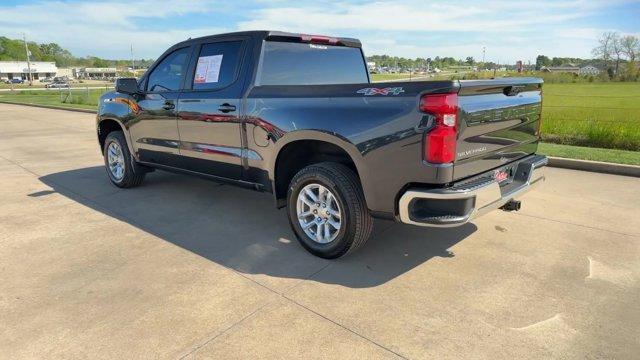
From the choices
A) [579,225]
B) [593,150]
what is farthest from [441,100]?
[593,150]

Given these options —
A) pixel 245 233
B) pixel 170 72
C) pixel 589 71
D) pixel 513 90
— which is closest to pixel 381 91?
pixel 513 90

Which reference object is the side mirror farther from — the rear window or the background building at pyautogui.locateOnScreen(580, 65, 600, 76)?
the background building at pyautogui.locateOnScreen(580, 65, 600, 76)

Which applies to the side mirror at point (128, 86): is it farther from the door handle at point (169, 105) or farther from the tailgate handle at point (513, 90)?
the tailgate handle at point (513, 90)

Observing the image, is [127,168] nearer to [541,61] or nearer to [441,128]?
[441,128]

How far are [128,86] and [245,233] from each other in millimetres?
2463

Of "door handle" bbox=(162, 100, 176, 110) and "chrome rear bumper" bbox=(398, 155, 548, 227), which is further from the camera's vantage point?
"door handle" bbox=(162, 100, 176, 110)

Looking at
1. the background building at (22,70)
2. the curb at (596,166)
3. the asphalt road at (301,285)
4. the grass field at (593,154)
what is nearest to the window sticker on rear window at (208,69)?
the asphalt road at (301,285)

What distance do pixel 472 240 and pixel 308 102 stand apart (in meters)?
1.98

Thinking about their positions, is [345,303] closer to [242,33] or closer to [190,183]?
[242,33]

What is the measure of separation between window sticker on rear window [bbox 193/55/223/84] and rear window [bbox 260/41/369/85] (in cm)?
59

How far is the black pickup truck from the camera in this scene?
3031mm

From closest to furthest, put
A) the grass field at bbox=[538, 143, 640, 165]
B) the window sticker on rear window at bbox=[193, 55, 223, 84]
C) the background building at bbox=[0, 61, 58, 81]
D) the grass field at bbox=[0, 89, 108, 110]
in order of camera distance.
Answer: the window sticker on rear window at bbox=[193, 55, 223, 84] < the grass field at bbox=[538, 143, 640, 165] < the grass field at bbox=[0, 89, 108, 110] < the background building at bbox=[0, 61, 58, 81]

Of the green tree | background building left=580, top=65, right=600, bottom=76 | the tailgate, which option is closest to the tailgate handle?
the tailgate

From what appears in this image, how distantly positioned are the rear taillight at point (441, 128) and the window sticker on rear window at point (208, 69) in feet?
7.86
